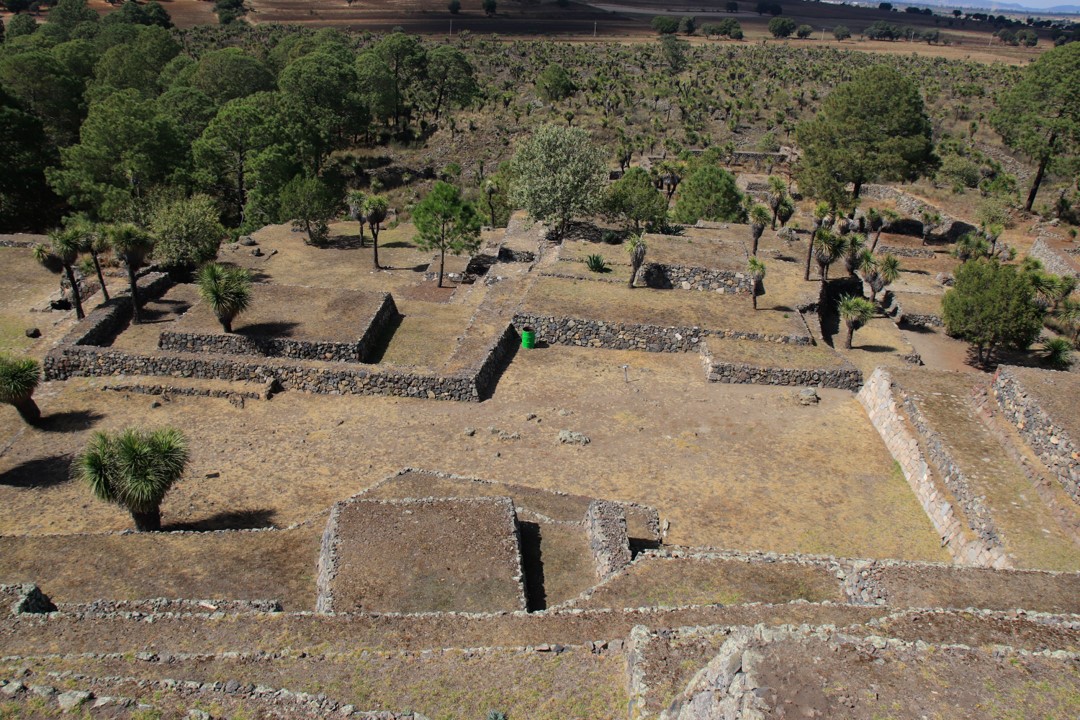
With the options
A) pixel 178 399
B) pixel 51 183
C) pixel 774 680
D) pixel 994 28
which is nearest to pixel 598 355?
pixel 178 399

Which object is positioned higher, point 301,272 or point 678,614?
point 678,614

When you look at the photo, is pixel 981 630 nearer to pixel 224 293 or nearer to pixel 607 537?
pixel 607 537

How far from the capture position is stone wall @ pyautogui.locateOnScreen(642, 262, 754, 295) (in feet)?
97.3

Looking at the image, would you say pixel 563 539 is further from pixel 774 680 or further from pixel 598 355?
pixel 598 355

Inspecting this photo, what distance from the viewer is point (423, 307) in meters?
29.9

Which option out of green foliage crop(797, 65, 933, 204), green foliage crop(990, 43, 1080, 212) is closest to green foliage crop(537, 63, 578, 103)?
green foliage crop(797, 65, 933, 204)

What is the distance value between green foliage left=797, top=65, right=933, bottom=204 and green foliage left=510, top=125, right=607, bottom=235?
1567cm

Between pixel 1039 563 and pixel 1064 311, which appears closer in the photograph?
pixel 1039 563

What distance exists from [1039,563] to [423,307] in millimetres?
21888

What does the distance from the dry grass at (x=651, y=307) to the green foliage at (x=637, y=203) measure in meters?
6.43

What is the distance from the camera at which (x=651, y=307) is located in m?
28.1

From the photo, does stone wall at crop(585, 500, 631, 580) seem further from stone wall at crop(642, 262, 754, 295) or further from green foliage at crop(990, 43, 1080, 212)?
green foliage at crop(990, 43, 1080, 212)

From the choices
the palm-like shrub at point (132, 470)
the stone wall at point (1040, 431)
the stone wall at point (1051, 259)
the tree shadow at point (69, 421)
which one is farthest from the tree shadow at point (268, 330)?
the stone wall at point (1051, 259)

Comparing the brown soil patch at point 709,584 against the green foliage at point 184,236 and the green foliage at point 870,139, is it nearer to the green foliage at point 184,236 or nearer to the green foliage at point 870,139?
the green foliage at point 184,236
